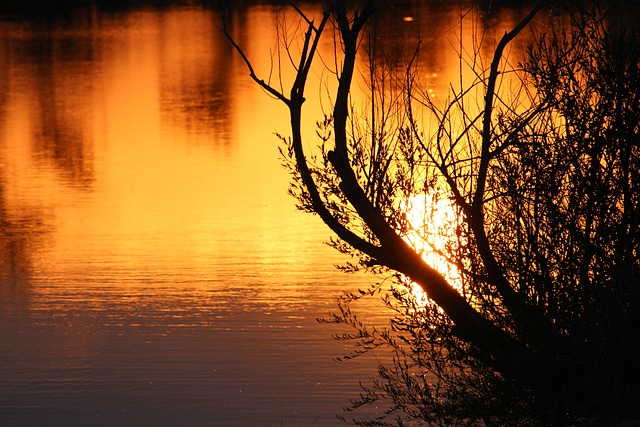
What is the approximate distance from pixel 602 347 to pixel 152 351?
6402 mm

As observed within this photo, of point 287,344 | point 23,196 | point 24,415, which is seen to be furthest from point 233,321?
point 23,196

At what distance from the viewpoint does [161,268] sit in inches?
628

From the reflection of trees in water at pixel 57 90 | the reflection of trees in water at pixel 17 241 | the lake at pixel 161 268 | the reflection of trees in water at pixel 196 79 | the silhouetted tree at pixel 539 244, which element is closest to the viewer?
the silhouetted tree at pixel 539 244

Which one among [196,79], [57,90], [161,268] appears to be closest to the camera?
[161,268]

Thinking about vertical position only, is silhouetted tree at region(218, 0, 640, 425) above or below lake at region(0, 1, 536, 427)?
above

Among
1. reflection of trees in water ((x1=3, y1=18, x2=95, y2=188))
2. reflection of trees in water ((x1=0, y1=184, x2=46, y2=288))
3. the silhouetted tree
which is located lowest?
reflection of trees in water ((x1=3, y1=18, x2=95, y2=188))

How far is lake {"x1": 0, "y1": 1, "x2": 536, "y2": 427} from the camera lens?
38.5ft

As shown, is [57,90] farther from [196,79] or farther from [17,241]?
[17,241]

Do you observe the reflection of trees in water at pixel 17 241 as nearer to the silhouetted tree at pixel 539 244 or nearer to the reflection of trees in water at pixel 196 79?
the reflection of trees in water at pixel 196 79

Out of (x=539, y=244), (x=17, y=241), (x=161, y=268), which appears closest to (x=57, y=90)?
(x=17, y=241)

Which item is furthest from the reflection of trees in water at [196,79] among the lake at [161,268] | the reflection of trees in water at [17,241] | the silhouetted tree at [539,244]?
the silhouetted tree at [539,244]

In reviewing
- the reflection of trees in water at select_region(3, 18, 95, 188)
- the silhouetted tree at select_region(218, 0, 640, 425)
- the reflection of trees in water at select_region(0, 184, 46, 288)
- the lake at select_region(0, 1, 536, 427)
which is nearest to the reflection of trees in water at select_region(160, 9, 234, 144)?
the lake at select_region(0, 1, 536, 427)

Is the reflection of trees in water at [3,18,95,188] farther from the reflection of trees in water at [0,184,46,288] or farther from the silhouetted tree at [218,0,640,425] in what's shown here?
the silhouetted tree at [218,0,640,425]

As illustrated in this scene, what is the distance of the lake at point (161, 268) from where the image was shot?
11734mm
